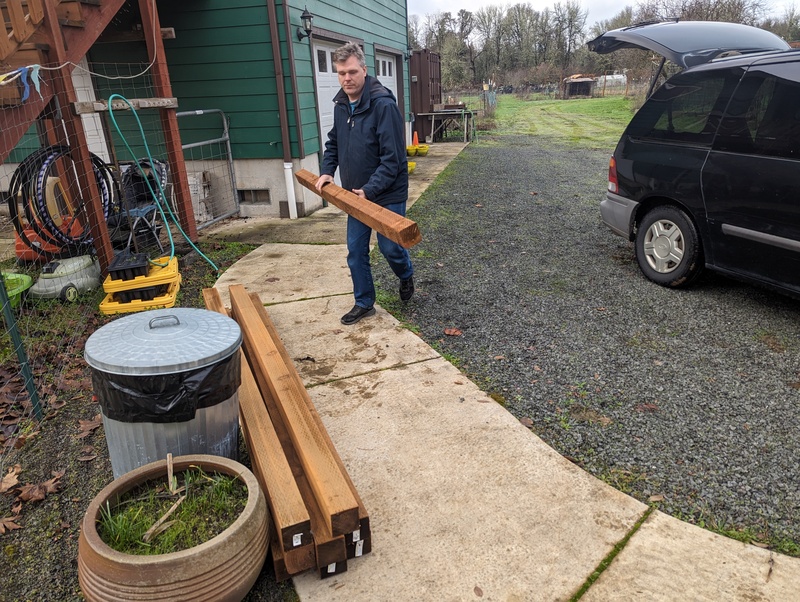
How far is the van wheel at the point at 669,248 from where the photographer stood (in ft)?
14.6

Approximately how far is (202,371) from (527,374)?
209 cm

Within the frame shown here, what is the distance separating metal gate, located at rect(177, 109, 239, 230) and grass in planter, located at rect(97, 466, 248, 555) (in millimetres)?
5821

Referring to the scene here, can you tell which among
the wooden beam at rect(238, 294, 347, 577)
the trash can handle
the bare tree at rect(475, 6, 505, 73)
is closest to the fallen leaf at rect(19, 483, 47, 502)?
the trash can handle

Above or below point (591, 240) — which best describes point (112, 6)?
above

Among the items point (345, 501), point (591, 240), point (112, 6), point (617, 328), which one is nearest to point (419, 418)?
point (345, 501)

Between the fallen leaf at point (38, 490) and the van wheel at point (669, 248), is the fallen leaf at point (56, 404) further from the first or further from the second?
the van wheel at point (669, 248)

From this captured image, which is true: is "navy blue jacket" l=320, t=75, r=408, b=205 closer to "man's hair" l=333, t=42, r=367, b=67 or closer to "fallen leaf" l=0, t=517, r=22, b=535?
"man's hair" l=333, t=42, r=367, b=67

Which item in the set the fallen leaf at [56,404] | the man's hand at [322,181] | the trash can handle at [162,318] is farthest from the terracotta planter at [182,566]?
the man's hand at [322,181]

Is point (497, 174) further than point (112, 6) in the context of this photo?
Yes

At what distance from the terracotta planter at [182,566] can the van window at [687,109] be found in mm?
4135

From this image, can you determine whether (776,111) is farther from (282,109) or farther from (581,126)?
(581,126)

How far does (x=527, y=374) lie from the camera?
3.48 metres

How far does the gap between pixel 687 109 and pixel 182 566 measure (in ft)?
15.3

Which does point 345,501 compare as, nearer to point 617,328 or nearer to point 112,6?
point 617,328
